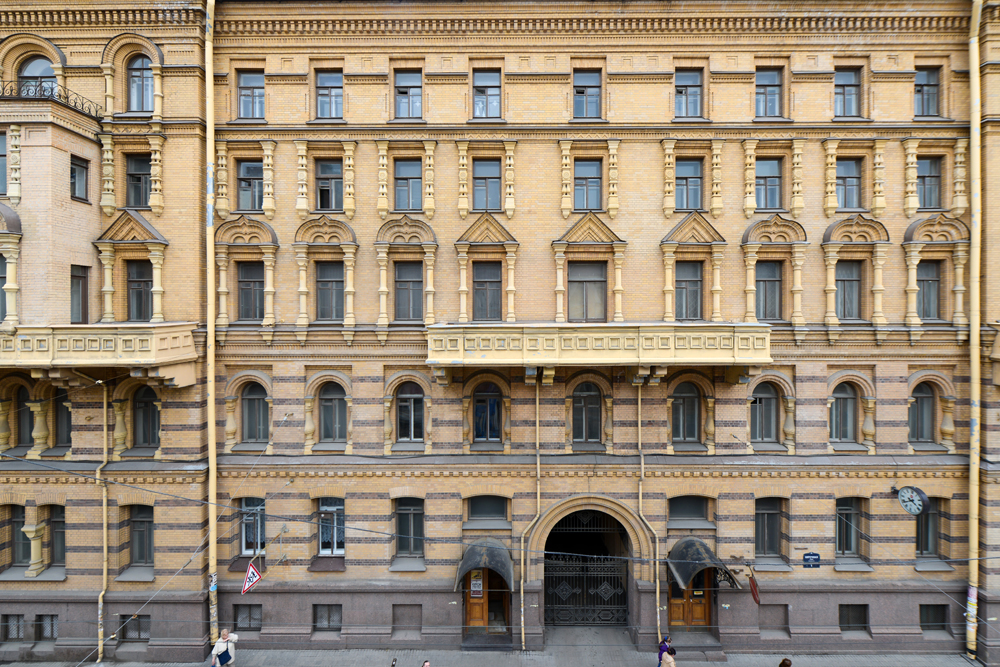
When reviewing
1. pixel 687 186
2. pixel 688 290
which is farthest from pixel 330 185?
pixel 688 290

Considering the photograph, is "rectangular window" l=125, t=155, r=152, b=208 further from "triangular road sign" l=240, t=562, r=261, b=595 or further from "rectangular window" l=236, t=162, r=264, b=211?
"triangular road sign" l=240, t=562, r=261, b=595

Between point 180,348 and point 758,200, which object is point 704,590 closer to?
point 758,200

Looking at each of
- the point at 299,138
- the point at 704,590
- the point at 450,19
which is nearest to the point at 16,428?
the point at 299,138

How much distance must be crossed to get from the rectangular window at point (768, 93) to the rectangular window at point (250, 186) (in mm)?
16296

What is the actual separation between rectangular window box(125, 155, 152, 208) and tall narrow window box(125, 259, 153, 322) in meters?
1.92

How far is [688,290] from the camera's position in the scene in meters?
15.1

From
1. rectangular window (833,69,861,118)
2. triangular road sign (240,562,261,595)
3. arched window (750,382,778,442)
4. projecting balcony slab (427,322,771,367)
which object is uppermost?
rectangular window (833,69,861,118)

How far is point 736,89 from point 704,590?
Result: 15.8 meters

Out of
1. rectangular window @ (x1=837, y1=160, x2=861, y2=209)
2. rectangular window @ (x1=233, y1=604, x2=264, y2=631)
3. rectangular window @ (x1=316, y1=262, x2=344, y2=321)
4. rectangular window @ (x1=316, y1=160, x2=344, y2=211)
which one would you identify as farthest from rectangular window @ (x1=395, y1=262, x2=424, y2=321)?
rectangular window @ (x1=837, y1=160, x2=861, y2=209)

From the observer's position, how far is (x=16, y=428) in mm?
14977

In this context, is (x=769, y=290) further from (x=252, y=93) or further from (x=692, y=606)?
(x=252, y=93)

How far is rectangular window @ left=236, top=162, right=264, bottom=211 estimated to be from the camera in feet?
50.3

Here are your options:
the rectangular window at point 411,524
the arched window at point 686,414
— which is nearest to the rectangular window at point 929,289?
the arched window at point 686,414

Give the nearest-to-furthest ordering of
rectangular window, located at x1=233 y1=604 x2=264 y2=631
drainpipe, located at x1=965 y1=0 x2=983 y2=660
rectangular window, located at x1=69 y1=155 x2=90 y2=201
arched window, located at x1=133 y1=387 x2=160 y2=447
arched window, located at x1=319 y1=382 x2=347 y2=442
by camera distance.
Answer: rectangular window, located at x1=69 y1=155 x2=90 y2=201, drainpipe, located at x1=965 y1=0 x2=983 y2=660, rectangular window, located at x1=233 y1=604 x2=264 y2=631, arched window, located at x1=133 y1=387 x2=160 y2=447, arched window, located at x1=319 y1=382 x2=347 y2=442
